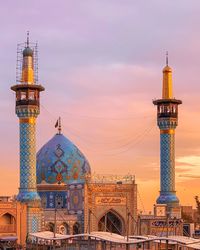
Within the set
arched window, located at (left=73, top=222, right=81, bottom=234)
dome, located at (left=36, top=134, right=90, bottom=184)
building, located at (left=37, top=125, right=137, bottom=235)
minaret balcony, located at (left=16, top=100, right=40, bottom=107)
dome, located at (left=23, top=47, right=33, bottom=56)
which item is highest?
dome, located at (left=23, top=47, right=33, bottom=56)

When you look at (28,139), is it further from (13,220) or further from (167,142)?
(167,142)

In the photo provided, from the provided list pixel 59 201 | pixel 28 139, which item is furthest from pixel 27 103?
pixel 59 201

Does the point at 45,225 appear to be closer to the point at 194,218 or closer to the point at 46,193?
the point at 46,193

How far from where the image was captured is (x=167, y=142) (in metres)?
45.3

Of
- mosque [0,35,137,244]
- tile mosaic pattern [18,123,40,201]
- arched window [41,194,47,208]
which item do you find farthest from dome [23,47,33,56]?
arched window [41,194,47,208]

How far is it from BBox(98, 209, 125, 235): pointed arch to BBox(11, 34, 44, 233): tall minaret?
5706mm

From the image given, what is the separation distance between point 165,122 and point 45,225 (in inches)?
394

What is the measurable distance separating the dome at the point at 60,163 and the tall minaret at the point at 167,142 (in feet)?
17.4

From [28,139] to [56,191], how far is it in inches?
334

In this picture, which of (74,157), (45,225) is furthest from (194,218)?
(45,225)

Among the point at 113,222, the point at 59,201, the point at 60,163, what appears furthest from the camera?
the point at 60,163

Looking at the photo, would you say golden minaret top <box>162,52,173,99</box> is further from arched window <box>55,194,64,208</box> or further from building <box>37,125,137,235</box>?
arched window <box>55,194,64,208</box>

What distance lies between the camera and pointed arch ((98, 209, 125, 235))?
144ft

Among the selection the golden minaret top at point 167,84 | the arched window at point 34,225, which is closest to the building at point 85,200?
the arched window at point 34,225
